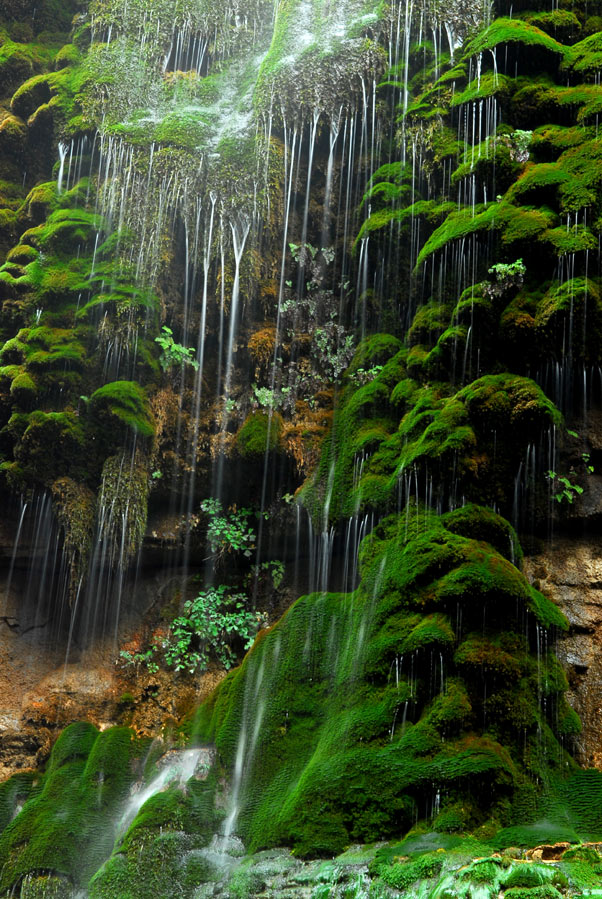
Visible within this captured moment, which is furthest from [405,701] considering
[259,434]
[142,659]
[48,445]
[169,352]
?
[169,352]

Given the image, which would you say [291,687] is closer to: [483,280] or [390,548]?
[390,548]

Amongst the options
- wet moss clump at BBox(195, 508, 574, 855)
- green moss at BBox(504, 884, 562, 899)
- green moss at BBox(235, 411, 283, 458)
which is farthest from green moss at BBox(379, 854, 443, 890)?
green moss at BBox(235, 411, 283, 458)

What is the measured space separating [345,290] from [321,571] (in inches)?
194

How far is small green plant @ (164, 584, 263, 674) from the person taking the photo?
37.8 ft

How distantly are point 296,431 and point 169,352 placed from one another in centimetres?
260

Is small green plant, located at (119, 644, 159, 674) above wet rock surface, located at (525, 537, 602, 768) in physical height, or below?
below

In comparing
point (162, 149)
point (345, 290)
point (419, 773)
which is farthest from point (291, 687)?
point (162, 149)

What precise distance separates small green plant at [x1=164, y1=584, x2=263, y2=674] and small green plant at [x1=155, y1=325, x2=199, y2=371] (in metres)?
3.90

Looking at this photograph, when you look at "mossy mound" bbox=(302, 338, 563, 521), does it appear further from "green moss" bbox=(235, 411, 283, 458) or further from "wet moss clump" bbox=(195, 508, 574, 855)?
"green moss" bbox=(235, 411, 283, 458)

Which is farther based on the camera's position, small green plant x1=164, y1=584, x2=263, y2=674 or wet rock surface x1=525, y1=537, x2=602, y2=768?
small green plant x1=164, y1=584, x2=263, y2=674

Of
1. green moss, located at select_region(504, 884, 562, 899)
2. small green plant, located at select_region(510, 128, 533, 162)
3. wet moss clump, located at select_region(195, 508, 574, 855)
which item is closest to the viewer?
green moss, located at select_region(504, 884, 562, 899)

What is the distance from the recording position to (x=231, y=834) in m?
7.98

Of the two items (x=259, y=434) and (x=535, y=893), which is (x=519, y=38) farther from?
(x=535, y=893)

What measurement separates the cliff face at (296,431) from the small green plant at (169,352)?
0.23ft
